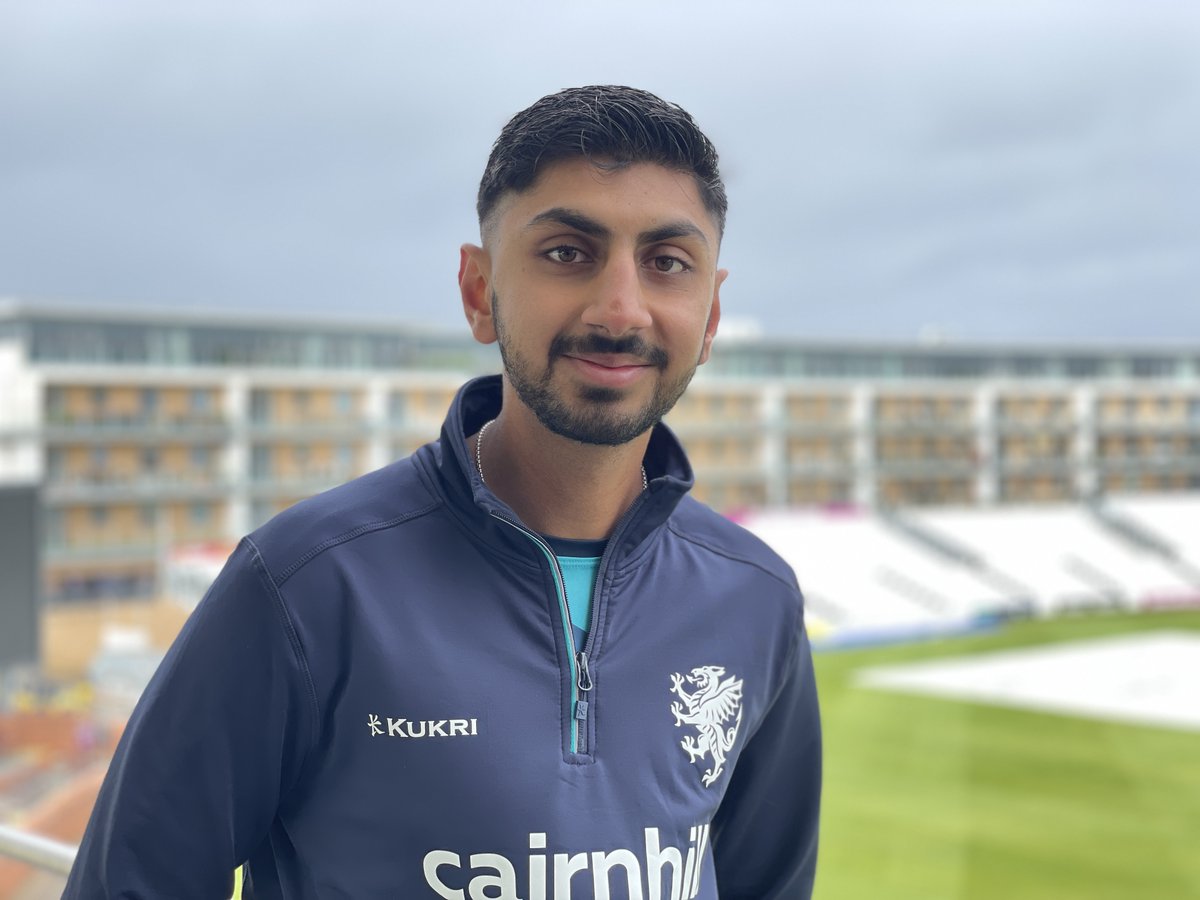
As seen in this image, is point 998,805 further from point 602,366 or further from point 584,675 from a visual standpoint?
point 602,366

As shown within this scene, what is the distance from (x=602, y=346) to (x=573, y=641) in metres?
0.30

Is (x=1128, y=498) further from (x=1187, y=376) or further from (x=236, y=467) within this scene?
(x=236, y=467)

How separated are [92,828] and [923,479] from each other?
46581 mm

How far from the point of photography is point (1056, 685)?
973 inches

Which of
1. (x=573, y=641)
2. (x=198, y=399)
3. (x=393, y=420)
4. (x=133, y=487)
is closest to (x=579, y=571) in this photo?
(x=573, y=641)

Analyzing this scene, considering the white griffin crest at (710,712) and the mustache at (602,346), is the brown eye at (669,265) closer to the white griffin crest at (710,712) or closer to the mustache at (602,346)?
the mustache at (602,346)

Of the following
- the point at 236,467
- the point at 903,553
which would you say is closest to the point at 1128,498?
the point at 903,553

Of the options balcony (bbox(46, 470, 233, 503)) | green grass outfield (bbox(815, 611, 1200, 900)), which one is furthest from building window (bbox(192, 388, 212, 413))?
green grass outfield (bbox(815, 611, 1200, 900))

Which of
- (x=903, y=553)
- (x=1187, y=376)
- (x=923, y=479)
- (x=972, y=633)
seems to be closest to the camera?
(x=972, y=633)

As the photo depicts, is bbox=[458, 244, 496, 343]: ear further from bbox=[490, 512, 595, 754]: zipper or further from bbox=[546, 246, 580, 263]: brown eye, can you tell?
bbox=[490, 512, 595, 754]: zipper

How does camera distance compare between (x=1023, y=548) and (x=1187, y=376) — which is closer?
(x=1023, y=548)

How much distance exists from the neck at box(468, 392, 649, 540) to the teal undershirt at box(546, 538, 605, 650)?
0.04 feet

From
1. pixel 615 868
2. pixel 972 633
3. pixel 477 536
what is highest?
pixel 477 536

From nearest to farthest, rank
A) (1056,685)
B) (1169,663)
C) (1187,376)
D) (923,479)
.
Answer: (1056,685)
(1169,663)
(923,479)
(1187,376)
